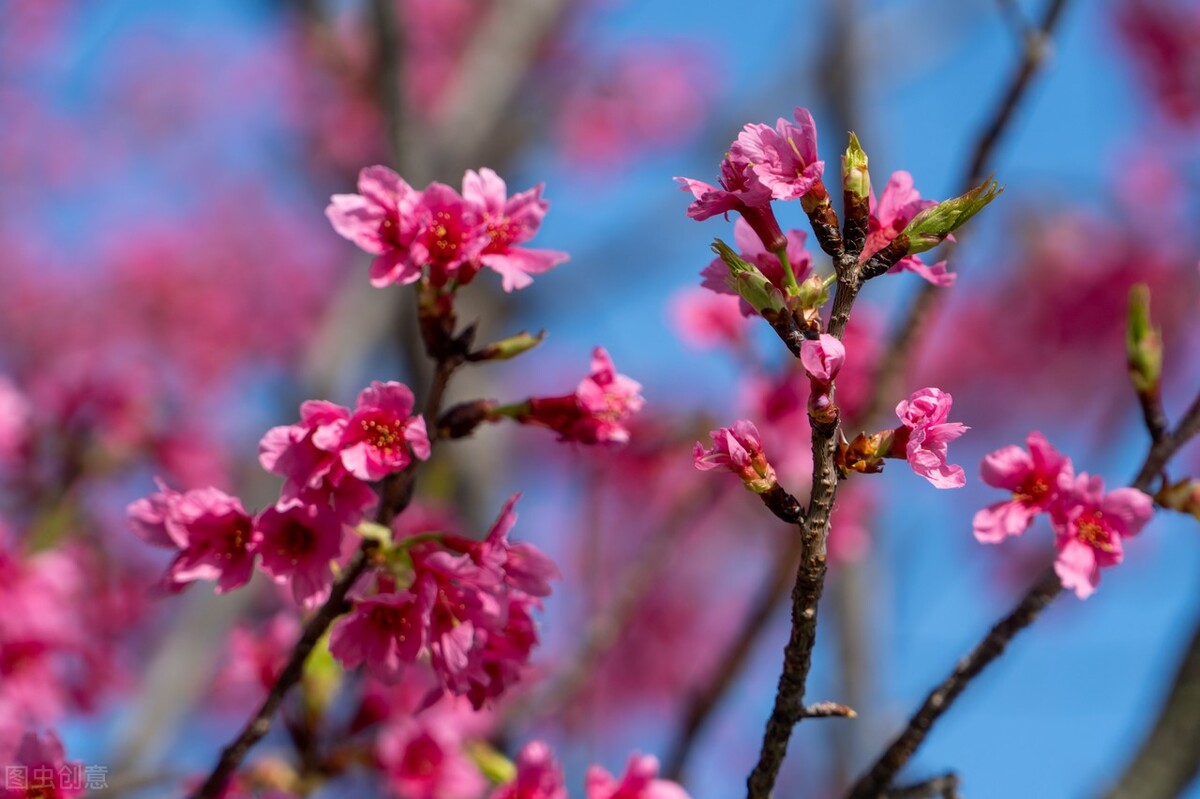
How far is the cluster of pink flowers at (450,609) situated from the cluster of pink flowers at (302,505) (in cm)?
9

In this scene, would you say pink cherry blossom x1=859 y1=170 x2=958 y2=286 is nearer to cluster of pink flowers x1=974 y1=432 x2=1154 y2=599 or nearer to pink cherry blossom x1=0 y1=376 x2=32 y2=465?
cluster of pink flowers x1=974 y1=432 x2=1154 y2=599

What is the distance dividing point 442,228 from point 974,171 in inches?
62.9

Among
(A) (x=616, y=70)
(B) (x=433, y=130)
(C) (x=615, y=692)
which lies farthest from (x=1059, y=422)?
(B) (x=433, y=130)

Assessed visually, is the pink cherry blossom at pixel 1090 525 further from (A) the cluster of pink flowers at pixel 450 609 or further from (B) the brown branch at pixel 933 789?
(A) the cluster of pink flowers at pixel 450 609

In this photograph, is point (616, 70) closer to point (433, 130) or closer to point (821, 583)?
point (433, 130)

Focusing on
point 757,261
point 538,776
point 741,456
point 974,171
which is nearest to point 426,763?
point 538,776

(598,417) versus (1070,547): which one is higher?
(598,417)

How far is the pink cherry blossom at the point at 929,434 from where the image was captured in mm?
1273

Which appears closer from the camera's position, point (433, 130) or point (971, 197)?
point (971, 197)

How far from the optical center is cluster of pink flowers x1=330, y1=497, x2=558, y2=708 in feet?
4.66

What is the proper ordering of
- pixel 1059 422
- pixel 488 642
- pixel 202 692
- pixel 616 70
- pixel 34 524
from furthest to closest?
pixel 616 70 → pixel 1059 422 → pixel 202 692 → pixel 34 524 → pixel 488 642

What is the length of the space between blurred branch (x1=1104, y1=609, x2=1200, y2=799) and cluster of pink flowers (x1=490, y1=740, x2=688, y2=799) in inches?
44.5

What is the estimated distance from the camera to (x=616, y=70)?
10391mm

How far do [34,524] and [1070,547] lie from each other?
255 centimetres
